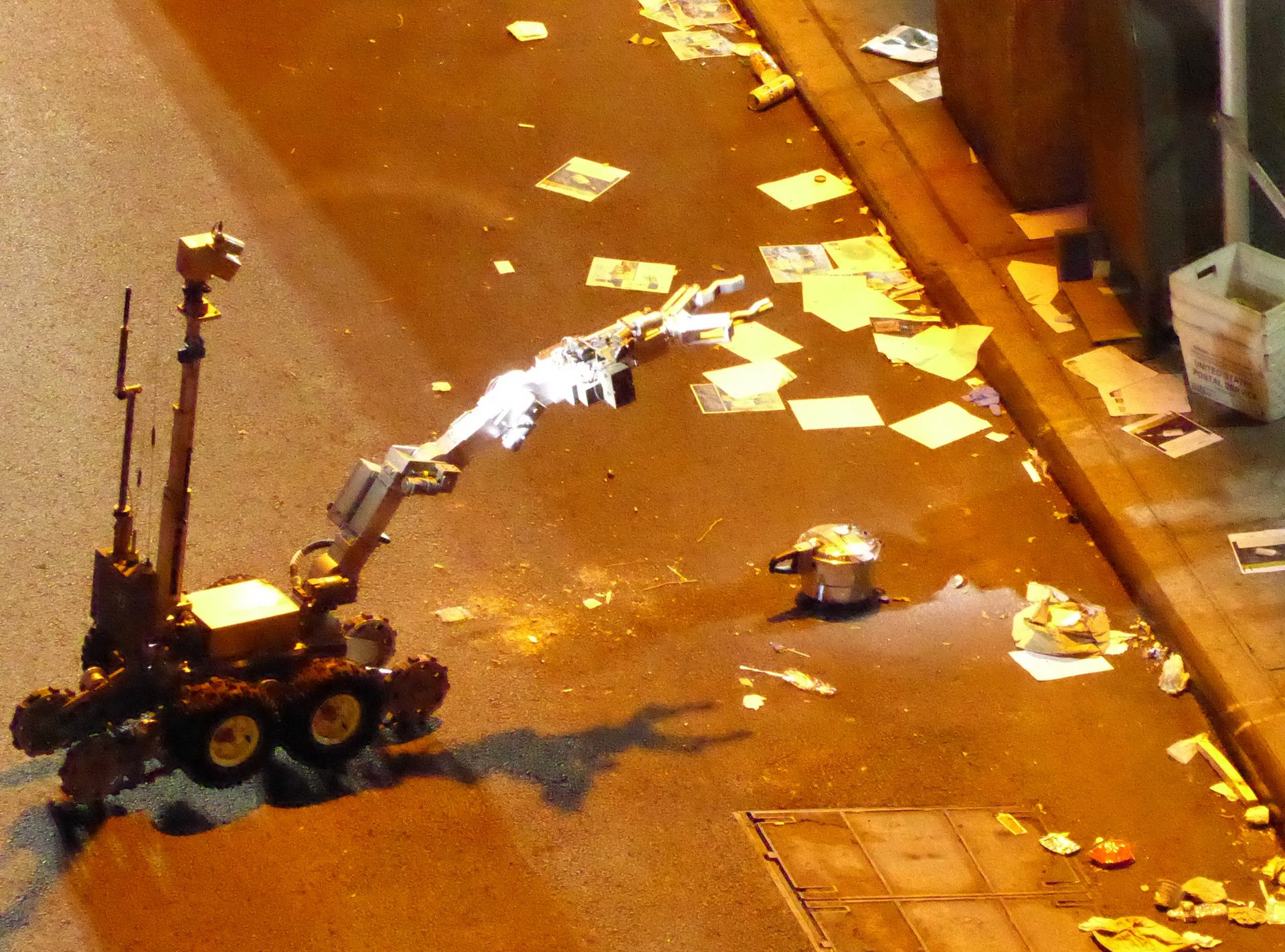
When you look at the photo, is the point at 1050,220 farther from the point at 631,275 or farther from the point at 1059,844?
the point at 1059,844

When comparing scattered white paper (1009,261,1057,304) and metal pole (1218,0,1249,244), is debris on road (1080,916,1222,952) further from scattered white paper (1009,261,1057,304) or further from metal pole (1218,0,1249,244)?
scattered white paper (1009,261,1057,304)

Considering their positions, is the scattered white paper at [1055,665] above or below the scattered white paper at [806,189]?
below

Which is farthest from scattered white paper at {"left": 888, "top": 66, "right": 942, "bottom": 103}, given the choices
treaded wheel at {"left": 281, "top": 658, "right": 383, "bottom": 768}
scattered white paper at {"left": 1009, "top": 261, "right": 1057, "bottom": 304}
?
treaded wheel at {"left": 281, "top": 658, "right": 383, "bottom": 768}

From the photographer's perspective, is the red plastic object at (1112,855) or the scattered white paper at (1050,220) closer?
the red plastic object at (1112,855)

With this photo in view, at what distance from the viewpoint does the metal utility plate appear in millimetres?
3518

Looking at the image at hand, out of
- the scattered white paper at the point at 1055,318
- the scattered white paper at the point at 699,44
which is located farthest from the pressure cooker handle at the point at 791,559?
the scattered white paper at the point at 699,44

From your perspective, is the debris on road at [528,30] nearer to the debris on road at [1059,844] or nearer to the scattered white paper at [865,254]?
the scattered white paper at [865,254]

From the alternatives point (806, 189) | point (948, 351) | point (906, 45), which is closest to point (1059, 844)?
point (948, 351)

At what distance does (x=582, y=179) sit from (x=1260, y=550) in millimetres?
3495

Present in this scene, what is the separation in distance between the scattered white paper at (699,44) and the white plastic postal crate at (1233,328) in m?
3.49

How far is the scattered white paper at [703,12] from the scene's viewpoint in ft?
26.7

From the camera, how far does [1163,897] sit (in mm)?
3672

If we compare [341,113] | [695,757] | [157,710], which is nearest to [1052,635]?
[695,757]

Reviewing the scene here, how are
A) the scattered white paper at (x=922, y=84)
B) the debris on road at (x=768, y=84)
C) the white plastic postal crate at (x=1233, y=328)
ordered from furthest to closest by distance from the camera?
the debris on road at (x=768, y=84) < the scattered white paper at (x=922, y=84) < the white plastic postal crate at (x=1233, y=328)
